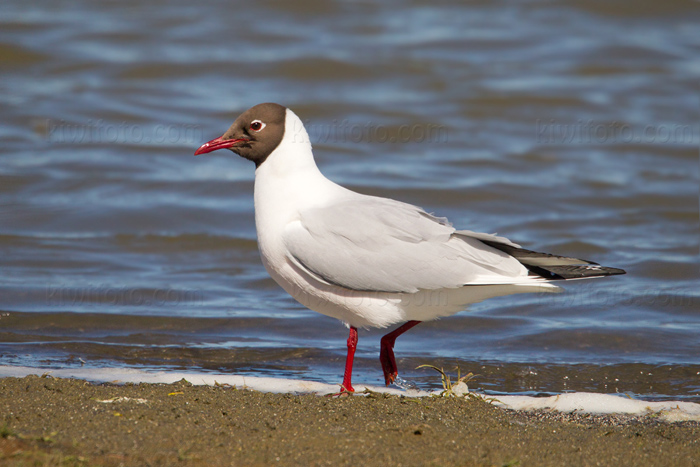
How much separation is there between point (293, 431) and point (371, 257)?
4.62ft

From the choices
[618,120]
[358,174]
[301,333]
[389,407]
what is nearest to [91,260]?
[301,333]

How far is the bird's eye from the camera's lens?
4.96 meters

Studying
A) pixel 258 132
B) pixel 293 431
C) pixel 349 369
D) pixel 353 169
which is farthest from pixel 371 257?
pixel 353 169

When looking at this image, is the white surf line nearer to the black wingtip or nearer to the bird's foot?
the bird's foot

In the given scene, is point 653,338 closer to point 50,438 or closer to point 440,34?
point 50,438

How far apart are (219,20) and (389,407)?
13692mm

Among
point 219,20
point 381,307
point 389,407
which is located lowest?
point 389,407

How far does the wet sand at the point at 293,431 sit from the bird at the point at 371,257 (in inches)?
26.9

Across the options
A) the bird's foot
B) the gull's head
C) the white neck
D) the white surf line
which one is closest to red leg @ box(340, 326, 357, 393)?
the bird's foot

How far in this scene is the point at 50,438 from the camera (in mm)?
3211

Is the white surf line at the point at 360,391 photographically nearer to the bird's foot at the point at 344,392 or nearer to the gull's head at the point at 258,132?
the bird's foot at the point at 344,392

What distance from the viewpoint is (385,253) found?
15.3 feet

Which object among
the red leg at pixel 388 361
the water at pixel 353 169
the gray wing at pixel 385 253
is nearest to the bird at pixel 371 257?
the gray wing at pixel 385 253

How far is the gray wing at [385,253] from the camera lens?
4.61 metres
